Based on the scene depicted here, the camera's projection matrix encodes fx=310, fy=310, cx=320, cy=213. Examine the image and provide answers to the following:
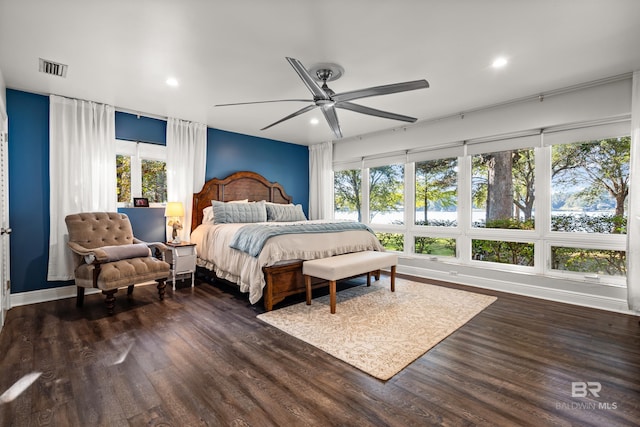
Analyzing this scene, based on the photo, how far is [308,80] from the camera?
8.45 feet

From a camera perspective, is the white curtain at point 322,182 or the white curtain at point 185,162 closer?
the white curtain at point 185,162

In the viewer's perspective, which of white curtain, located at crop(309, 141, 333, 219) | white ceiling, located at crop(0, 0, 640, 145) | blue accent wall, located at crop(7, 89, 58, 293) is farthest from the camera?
white curtain, located at crop(309, 141, 333, 219)

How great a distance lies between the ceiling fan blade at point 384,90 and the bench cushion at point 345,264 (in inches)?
66.8

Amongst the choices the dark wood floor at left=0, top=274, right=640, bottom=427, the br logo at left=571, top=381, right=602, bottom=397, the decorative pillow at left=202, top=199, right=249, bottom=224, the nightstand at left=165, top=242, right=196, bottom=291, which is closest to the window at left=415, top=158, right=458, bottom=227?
the dark wood floor at left=0, top=274, right=640, bottom=427

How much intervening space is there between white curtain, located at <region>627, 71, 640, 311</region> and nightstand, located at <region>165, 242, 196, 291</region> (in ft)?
16.7

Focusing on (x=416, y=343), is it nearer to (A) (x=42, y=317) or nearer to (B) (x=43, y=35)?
(A) (x=42, y=317)

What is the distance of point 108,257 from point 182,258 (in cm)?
108

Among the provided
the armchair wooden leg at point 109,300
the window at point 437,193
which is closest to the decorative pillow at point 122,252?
the armchair wooden leg at point 109,300

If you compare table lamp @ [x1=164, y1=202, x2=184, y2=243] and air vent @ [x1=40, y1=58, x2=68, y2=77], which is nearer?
air vent @ [x1=40, y1=58, x2=68, y2=77]

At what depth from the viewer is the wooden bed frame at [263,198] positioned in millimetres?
3375

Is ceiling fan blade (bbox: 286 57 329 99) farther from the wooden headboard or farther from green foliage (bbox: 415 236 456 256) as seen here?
green foliage (bbox: 415 236 456 256)

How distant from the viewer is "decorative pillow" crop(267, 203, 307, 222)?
17.6 ft

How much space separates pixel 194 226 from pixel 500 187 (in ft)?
15.4

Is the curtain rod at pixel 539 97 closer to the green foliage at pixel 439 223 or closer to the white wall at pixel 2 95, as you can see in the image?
the green foliage at pixel 439 223
